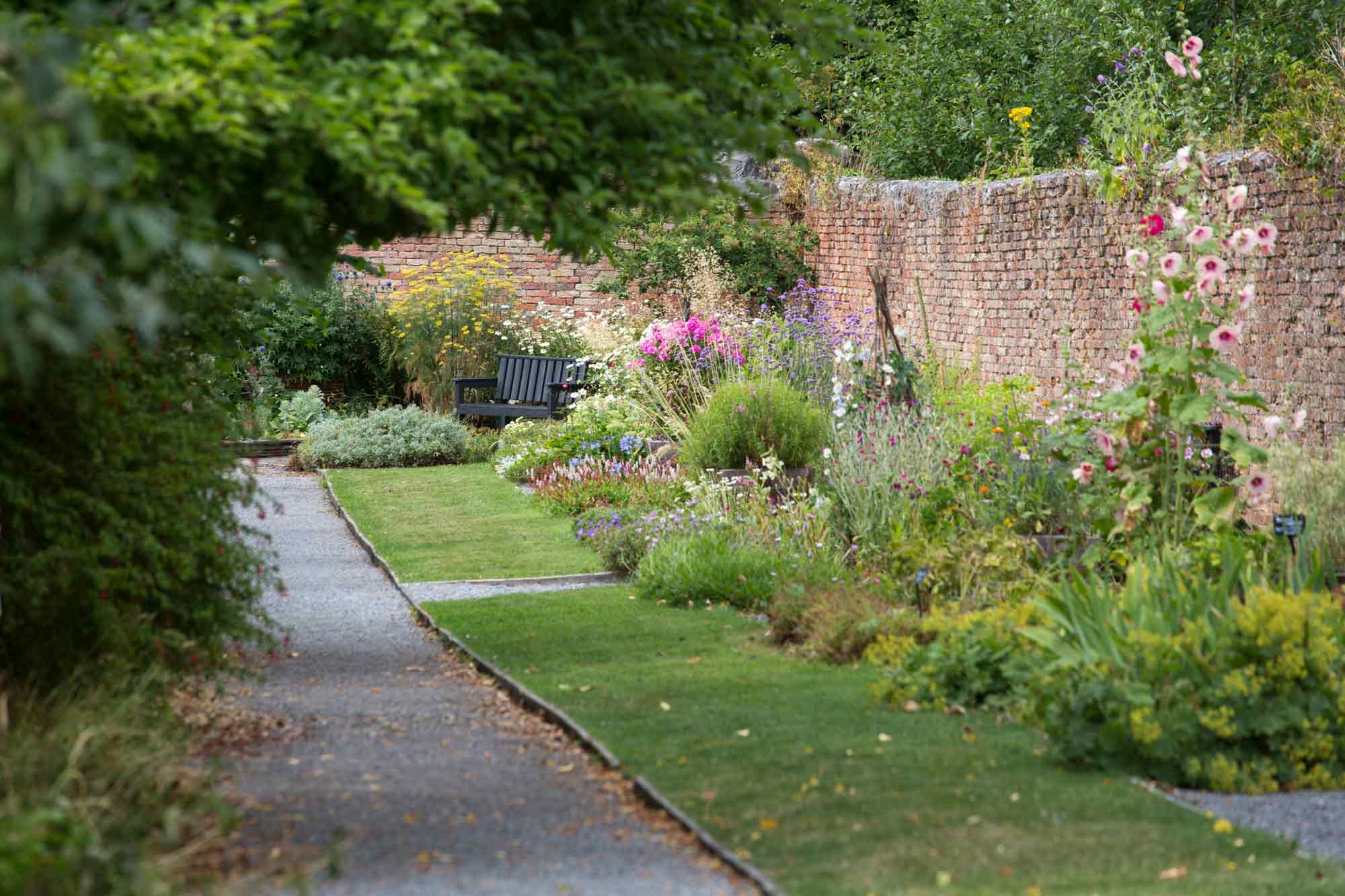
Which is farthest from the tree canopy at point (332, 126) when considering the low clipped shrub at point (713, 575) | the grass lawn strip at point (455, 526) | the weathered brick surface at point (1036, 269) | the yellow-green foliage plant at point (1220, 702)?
the grass lawn strip at point (455, 526)

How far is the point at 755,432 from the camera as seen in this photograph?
36.1ft

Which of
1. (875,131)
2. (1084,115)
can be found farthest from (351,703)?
(875,131)

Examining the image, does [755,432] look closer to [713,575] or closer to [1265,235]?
[713,575]

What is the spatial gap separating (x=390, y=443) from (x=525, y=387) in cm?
208

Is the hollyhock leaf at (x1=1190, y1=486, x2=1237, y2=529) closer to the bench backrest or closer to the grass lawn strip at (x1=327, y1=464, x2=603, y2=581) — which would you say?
the grass lawn strip at (x1=327, y1=464, x2=603, y2=581)

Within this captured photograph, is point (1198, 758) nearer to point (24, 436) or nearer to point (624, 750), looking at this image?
point (624, 750)

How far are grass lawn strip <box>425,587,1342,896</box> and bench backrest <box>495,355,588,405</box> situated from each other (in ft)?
33.5

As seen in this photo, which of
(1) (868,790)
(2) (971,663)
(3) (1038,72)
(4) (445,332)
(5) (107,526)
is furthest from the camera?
(4) (445,332)

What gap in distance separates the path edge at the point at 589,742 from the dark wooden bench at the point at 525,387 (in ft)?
23.0

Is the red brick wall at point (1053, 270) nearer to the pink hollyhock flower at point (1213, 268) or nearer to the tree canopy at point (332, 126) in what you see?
the pink hollyhock flower at point (1213, 268)

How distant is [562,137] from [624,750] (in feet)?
7.57

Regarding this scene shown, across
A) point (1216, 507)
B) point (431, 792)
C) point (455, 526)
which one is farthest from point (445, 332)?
point (431, 792)

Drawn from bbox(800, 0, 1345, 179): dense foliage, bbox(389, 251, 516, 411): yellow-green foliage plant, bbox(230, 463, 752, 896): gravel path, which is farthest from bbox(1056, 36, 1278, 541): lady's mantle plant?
bbox(389, 251, 516, 411): yellow-green foliage plant

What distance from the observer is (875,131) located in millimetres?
18578
